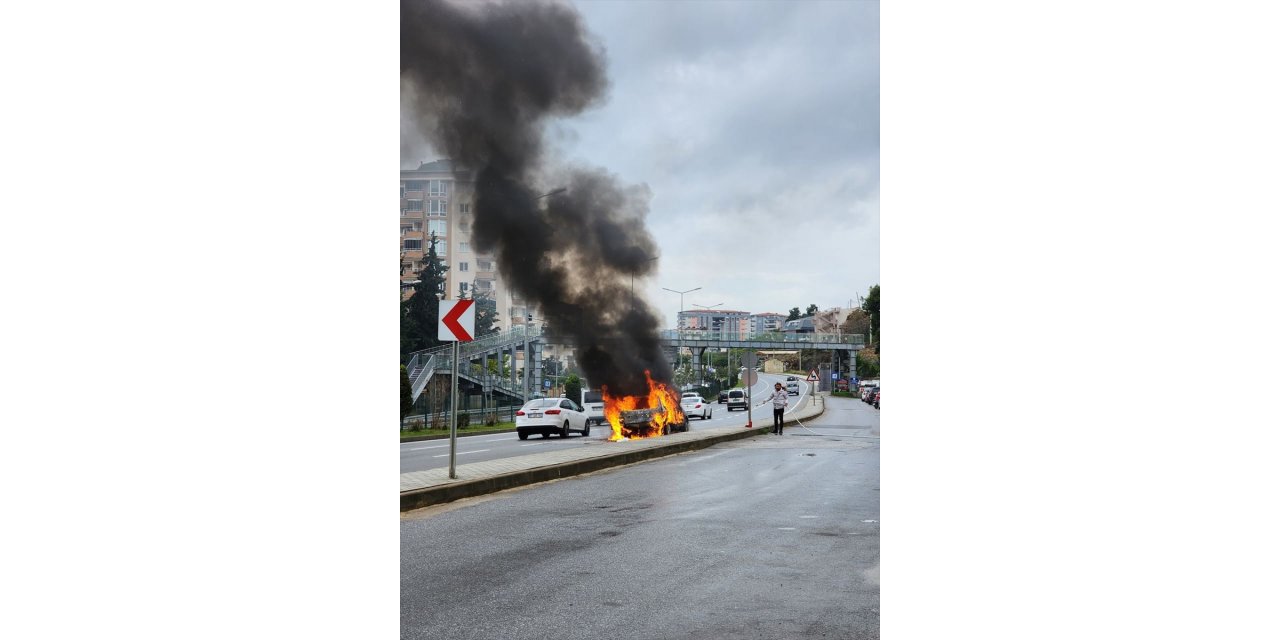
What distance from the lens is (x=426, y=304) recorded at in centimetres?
4006

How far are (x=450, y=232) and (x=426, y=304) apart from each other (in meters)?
8.89

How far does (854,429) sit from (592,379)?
7938mm

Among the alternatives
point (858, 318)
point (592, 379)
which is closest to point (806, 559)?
point (592, 379)

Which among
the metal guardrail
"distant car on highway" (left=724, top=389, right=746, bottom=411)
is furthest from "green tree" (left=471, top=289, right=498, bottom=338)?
"distant car on highway" (left=724, top=389, right=746, bottom=411)

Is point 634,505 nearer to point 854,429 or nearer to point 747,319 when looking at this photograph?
point 854,429

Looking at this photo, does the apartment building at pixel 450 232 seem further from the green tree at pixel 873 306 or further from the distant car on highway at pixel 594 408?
the green tree at pixel 873 306

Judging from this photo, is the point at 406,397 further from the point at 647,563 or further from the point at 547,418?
the point at 647,563

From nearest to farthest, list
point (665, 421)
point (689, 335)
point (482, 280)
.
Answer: point (665, 421) → point (482, 280) → point (689, 335)

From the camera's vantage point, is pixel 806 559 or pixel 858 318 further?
pixel 858 318

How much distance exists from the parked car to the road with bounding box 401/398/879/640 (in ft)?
41.0

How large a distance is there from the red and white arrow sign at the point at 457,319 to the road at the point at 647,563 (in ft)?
5.82

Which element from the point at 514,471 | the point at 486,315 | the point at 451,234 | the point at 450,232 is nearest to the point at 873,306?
the point at 486,315

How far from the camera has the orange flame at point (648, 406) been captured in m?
23.0
